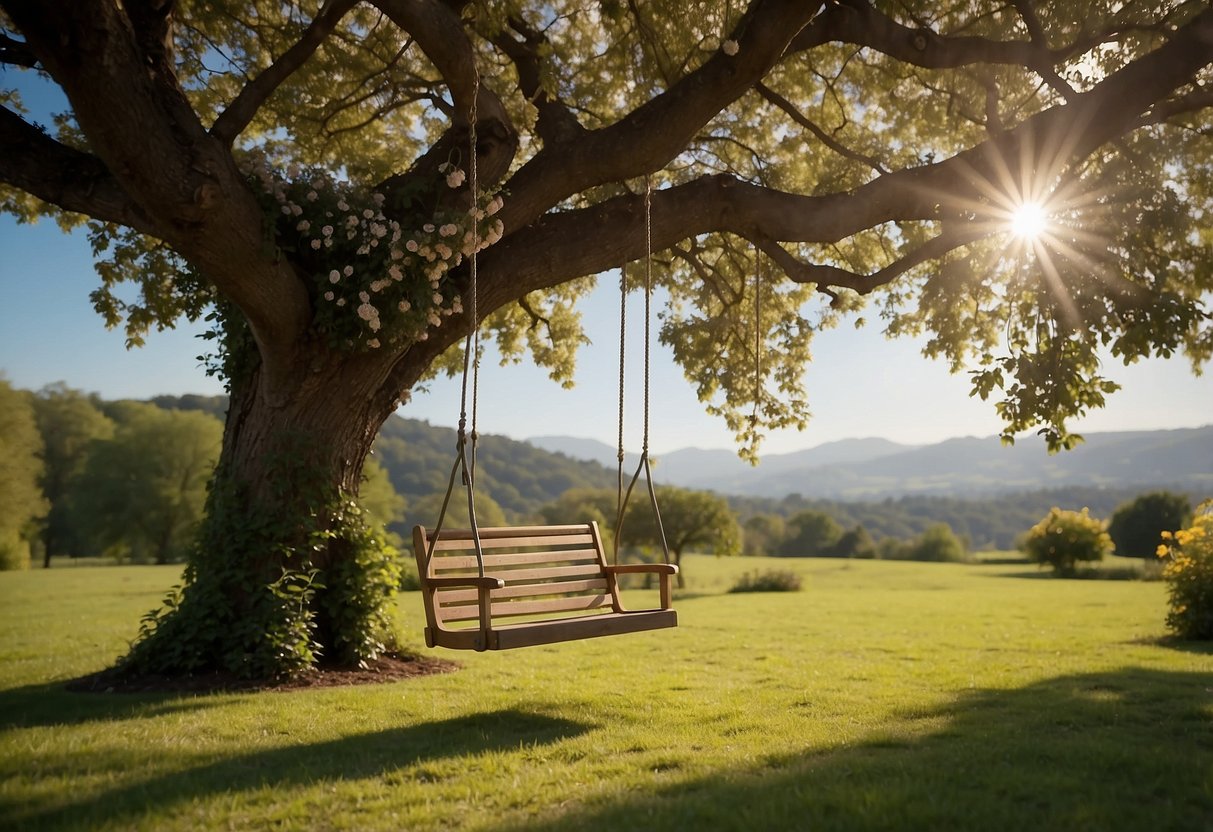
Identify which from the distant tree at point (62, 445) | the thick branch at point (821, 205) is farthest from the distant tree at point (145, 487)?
the thick branch at point (821, 205)

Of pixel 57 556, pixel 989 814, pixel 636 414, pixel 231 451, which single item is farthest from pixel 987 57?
pixel 57 556

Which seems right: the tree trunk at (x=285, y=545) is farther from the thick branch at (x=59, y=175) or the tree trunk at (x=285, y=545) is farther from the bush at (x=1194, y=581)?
the bush at (x=1194, y=581)

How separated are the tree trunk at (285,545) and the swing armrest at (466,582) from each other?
2307 millimetres

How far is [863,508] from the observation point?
503 ft

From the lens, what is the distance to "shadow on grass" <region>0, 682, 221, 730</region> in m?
5.60

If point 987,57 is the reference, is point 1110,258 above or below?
below

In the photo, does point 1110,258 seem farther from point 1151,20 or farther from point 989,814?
point 989,814

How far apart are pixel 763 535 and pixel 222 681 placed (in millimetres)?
75372

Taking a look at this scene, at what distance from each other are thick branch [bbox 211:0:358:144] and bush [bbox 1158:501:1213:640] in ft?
37.0

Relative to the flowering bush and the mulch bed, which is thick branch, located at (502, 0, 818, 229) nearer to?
the flowering bush

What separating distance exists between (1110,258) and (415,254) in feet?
21.2

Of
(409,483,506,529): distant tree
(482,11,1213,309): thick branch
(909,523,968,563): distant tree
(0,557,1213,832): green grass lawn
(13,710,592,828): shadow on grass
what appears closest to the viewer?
(0,557,1213,832): green grass lawn

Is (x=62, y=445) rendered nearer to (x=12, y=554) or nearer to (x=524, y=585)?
(x=12, y=554)

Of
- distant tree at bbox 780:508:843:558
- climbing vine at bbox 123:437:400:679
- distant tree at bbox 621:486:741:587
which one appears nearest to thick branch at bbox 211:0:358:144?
climbing vine at bbox 123:437:400:679
